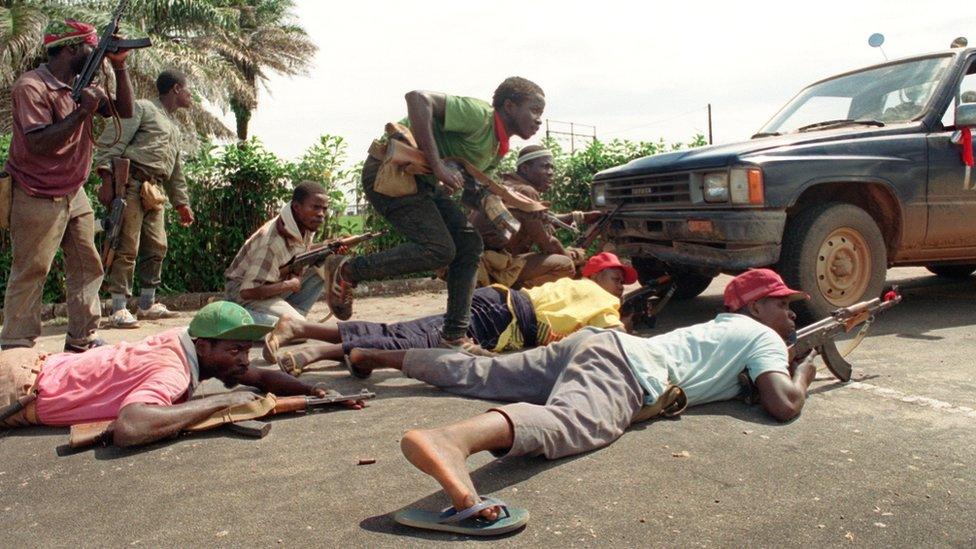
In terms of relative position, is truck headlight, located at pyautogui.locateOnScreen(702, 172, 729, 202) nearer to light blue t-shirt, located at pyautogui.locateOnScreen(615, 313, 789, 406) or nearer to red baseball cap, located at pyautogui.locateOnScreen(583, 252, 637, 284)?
red baseball cap, located at pyautogui.locateOnScreen(583, 252, 637, 284)

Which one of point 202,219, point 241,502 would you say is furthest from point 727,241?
point 202,219

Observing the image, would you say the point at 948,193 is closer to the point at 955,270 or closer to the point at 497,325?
the point at 955,270

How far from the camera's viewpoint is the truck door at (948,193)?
624 centimetres

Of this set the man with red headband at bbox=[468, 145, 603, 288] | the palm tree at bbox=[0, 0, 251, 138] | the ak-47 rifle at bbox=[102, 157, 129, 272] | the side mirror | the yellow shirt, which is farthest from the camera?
A: the palm tree at bbox=[0, 0, 251, 138]

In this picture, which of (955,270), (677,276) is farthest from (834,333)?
(955,270)

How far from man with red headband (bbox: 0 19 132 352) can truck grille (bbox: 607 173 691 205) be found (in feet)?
12.5

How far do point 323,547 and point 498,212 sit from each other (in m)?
2.72

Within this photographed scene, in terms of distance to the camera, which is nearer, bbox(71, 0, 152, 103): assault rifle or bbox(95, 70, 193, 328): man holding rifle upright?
bbox(71, 0, 152, 103): assault rifle

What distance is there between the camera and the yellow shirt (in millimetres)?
5090

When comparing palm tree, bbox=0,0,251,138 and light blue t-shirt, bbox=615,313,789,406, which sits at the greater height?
palm tree, bbox=0,0,251,138

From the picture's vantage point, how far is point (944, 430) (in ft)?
12.3

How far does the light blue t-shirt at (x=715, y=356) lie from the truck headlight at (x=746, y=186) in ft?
6.22

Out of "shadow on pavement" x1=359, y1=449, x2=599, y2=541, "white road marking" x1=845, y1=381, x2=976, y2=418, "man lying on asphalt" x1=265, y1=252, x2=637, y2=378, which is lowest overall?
"white road marking" x1=845, y1=381, x2=976, y2=418

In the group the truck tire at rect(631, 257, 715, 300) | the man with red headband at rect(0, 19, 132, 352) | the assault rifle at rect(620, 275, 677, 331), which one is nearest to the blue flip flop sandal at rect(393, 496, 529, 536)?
the man with red headband at rect(0, 19, 132, 352)
